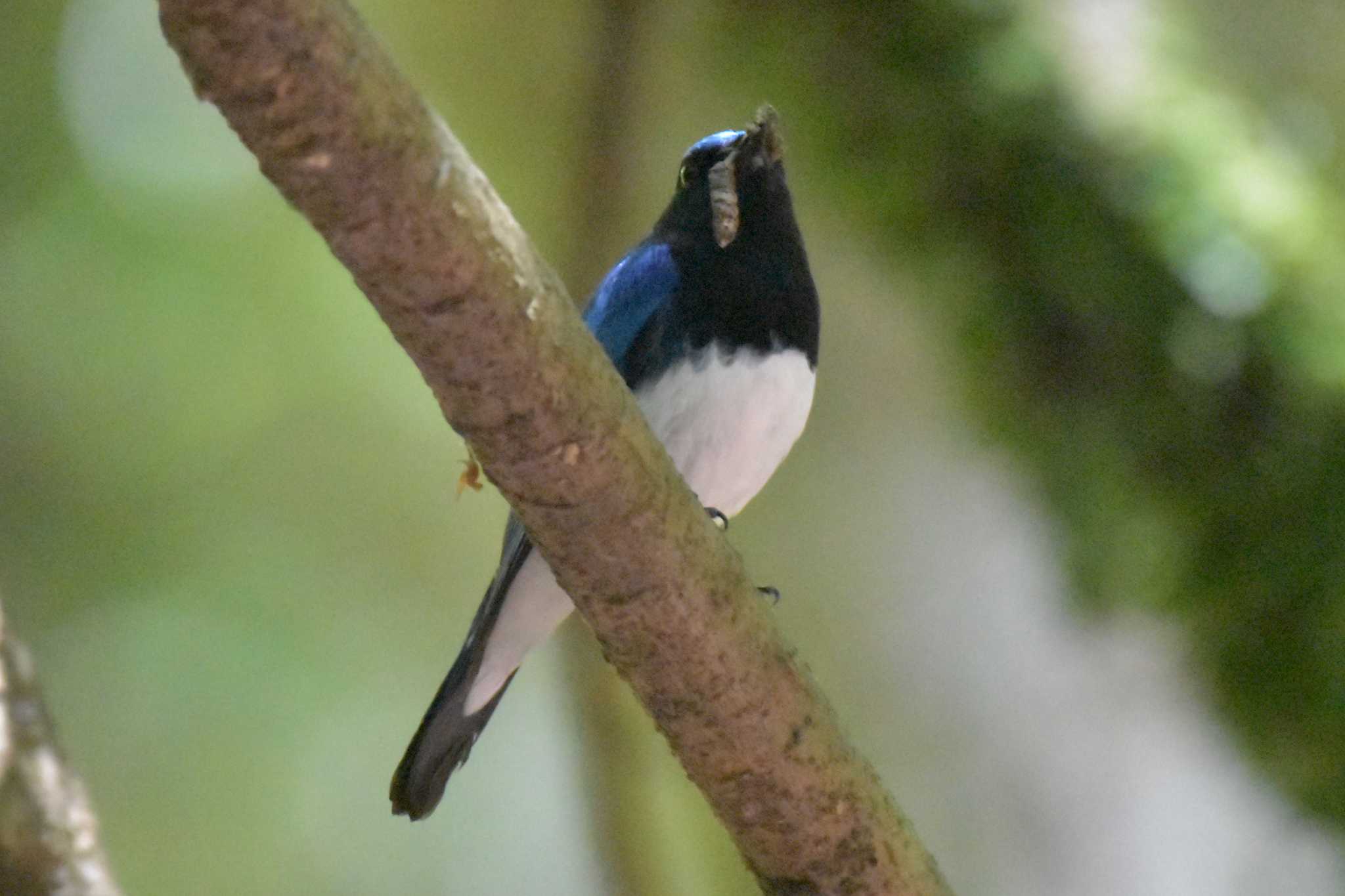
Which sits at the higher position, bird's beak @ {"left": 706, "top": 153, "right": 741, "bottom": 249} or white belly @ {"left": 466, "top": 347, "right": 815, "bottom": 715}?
bird's beak @ {"left": 706, "top": 153, "right": 741, "bottom": 249}

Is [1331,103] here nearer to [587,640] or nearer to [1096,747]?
[1096,747]

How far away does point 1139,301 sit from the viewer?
100 inches

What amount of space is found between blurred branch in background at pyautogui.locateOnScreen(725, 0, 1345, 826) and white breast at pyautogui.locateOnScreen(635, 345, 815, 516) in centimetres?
76

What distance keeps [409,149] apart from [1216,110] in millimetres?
2199

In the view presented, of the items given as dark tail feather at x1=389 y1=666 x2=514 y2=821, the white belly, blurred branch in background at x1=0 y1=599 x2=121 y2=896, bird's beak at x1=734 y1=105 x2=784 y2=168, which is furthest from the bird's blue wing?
blurred branch in background at x1=0 y1=599 x2=121 y2=896

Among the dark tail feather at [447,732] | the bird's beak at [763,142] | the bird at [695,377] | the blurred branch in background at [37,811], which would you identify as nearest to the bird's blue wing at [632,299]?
the bird at [695,377]

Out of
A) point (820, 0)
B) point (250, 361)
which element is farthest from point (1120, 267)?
point (250, 361)

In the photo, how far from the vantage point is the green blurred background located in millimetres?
2562

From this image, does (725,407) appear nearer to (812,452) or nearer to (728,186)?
(728,186)

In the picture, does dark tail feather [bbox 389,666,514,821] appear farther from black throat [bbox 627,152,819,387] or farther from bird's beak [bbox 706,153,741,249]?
bird's beak [bbox 706,153,741,249]

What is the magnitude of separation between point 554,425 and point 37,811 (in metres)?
0.99

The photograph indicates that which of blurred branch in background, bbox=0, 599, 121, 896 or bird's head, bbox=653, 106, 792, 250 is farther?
bird's head, bbox=653, 106, 792, 250

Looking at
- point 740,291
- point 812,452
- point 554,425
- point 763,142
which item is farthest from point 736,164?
point 812,452

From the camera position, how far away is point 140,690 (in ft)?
15.0
